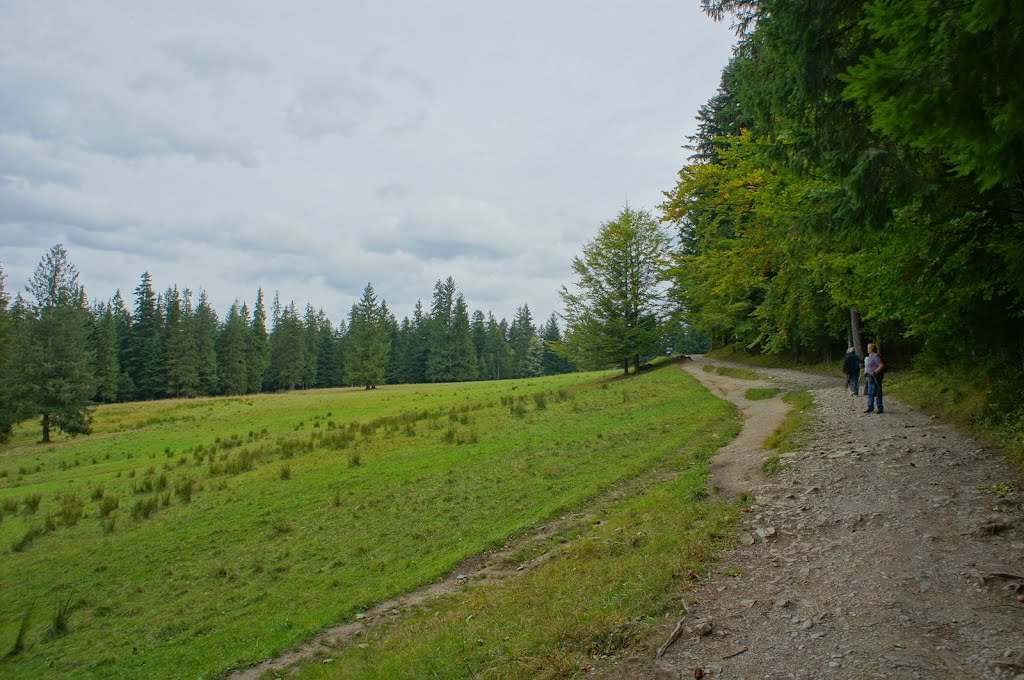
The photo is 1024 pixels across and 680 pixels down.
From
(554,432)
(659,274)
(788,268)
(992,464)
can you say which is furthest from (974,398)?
(659,274)

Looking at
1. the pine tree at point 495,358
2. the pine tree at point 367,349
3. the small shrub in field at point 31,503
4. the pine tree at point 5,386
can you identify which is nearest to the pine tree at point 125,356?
the pine tree at point 367,349

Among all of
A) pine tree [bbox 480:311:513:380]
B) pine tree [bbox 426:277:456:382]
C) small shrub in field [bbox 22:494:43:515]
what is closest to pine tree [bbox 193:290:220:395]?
pine tree [bbox 426:277:456:382]

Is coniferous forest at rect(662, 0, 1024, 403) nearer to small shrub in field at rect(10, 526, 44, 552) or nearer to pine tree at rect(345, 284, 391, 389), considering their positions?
small shrub in field at rect(10, 526, 44, 552)

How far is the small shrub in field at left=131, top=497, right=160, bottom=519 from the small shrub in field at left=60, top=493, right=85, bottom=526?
1.46 metres

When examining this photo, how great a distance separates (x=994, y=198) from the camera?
775 cm

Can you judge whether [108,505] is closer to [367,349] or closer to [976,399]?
[976,399]

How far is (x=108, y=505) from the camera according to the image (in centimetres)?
1616

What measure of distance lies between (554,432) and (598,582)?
1278 centimetres

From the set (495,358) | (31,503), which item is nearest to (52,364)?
(31,503)

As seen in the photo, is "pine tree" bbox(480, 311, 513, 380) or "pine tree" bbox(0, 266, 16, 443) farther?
"pine tree" bbox(480, 311, 513, 380)

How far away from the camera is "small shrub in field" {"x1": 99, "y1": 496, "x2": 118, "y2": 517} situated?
1581cm

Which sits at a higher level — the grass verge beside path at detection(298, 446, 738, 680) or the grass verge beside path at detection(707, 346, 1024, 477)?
the grass verge beside path at detection(707, 346, 1024, 477)

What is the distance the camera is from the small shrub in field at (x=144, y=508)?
15414 mm

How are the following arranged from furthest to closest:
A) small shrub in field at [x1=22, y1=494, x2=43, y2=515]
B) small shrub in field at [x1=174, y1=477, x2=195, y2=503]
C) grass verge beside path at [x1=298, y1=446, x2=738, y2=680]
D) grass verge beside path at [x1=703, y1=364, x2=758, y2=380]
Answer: grass verge beside path at [x1=703, y1=364, x2=758, y2=380] < small shrub in field at [x1=22, y1=494, x2=43, y2=515] < small shrub in field at [x1=174, y1=477, x2=195, y2=503] < grass verge beside path at [x1=298, y1=446, x2=738, y2=680]
